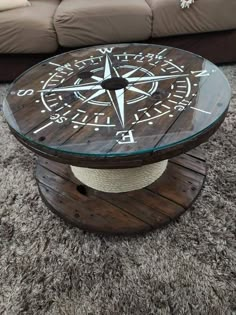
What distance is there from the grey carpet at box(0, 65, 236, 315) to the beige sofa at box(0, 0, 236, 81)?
1.08 m

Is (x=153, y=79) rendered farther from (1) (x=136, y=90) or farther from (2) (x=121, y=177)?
(2) (x=121, y=177)

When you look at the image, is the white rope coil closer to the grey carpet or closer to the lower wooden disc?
the lower wooden disc

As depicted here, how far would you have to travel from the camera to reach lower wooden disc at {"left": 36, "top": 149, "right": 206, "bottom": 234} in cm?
109

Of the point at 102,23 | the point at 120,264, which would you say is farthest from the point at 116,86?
the point at 102,23

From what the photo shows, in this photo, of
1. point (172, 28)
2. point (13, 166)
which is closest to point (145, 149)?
point (13, 166)

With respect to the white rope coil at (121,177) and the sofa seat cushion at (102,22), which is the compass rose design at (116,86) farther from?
the sofa seat cushion at (102,22)

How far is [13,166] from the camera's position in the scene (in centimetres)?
144

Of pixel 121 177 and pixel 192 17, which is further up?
pixel 192 17

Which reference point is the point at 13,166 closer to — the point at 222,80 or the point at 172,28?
the point at 222,80

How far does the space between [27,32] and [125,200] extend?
128 centimetres

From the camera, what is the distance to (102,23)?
6.12 ft

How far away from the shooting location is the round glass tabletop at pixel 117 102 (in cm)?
89

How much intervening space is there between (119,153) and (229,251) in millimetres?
527

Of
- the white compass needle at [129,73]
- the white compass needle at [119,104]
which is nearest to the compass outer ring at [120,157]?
the white compass needle at [119,104]
